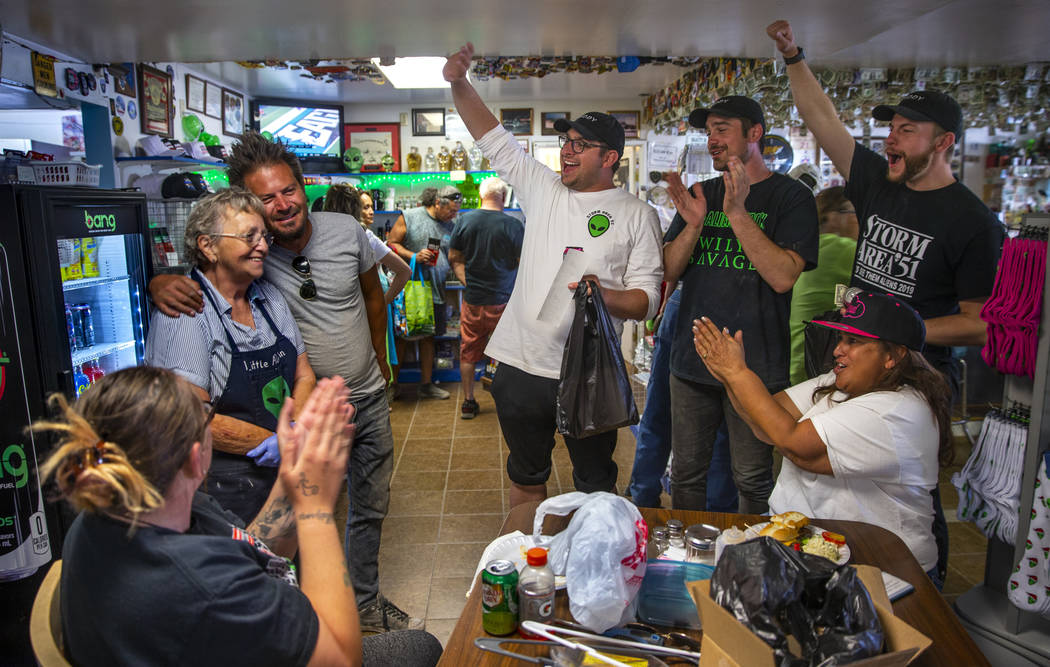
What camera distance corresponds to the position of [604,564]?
52.0 inches

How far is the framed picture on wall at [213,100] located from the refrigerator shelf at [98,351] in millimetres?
4053

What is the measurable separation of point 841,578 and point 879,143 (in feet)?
24.0

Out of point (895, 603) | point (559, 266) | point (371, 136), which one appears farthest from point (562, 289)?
point (371, 136)

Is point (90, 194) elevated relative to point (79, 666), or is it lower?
elevated

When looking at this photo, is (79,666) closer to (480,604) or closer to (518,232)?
(480,604)

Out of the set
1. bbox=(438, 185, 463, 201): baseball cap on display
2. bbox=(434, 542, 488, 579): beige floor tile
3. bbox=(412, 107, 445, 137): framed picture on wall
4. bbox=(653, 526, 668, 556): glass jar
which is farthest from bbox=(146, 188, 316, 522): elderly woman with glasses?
bbox=(412, 107, 445, 137): framed picture on wall

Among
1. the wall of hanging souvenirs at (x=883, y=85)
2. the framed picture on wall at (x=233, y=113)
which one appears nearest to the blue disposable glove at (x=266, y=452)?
the wall of hanging souvenirs at (x=883, y=85)

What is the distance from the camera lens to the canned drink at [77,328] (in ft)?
9.50

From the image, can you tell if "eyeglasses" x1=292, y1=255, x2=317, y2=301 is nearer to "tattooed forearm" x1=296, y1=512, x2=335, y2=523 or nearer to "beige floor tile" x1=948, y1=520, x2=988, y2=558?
"tattooed forearm" x1=296, y1=512, x2=335, y2=523

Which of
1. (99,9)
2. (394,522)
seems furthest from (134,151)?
(394,522)

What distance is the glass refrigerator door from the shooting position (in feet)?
9.02

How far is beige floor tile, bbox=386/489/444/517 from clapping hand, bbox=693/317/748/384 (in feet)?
7.66

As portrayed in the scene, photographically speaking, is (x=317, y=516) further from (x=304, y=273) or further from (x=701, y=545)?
(x=304, y=273)

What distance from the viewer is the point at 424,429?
17.7 ft
